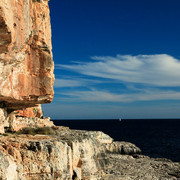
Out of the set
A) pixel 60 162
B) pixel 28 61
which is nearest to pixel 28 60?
pixel 28 61

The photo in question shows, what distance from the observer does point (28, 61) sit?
23.7 m

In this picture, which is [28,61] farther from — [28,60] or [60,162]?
[60,162]

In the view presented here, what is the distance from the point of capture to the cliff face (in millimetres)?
17938

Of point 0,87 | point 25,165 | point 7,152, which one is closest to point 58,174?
point 25,165

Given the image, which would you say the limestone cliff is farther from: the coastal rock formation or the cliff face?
the coastal rock formation

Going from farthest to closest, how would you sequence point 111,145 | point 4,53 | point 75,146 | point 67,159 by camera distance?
point 111,145 → point 75,146 → point 67,159 → point 4,53

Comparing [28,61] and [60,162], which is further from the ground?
[28,61]

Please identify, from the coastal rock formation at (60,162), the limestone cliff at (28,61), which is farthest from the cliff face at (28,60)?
the coastal rock formation at (60,162)

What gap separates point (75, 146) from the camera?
22531 millimetres

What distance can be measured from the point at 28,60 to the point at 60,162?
431 inches

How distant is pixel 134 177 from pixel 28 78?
1741 centimetres

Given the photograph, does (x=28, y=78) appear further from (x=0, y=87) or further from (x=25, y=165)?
(x=25, y=165)

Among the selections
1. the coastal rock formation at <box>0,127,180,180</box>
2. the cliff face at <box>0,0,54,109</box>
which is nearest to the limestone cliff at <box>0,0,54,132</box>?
the cliff face at <box>0,0,54,109</box>

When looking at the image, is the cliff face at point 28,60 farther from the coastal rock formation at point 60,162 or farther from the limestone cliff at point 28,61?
the coastal rock formation at point 60,162
